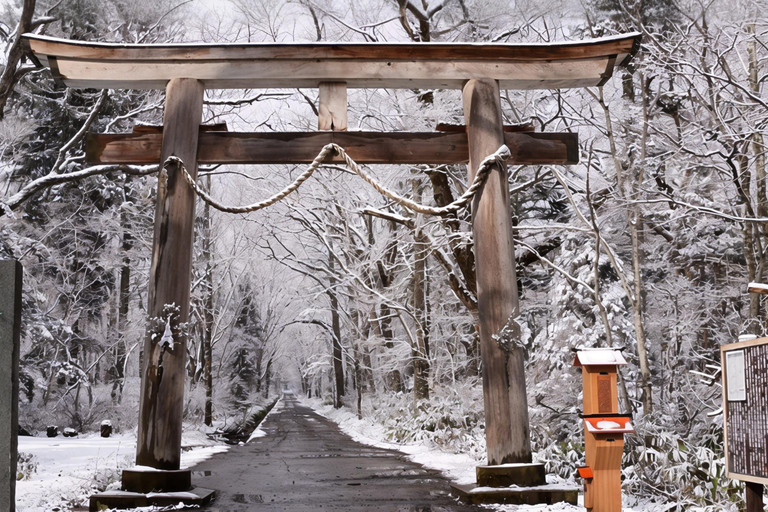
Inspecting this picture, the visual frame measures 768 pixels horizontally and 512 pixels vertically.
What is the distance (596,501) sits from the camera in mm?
5879

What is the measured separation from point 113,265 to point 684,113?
21038 millimetres

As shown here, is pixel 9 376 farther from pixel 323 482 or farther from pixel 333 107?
pixel 323 482

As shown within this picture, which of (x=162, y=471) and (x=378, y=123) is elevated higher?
(x=378, y=123)

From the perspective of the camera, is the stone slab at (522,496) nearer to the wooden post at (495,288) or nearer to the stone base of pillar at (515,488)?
the stone base of pillar at (515,488)

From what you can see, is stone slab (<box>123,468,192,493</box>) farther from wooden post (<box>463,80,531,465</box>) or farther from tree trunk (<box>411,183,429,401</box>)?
tree trunk (<box>411,183,429,401</box>)

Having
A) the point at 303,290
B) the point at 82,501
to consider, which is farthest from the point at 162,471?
the point at 303,290

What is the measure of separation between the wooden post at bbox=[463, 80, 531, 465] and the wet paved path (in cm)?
101

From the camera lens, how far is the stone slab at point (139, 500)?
6.74 meters

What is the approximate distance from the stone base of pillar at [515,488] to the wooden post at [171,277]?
11.1ft

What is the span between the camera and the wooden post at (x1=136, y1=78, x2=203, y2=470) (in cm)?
739

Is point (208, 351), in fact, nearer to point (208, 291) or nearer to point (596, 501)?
point (208, 291)

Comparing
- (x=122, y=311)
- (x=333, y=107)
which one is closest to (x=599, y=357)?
(x=333, y=107)

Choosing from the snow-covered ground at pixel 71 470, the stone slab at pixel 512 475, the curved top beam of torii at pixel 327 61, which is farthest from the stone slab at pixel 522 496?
the curved top beam of torii at pixel 327 61

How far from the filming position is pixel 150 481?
711 centimetres
